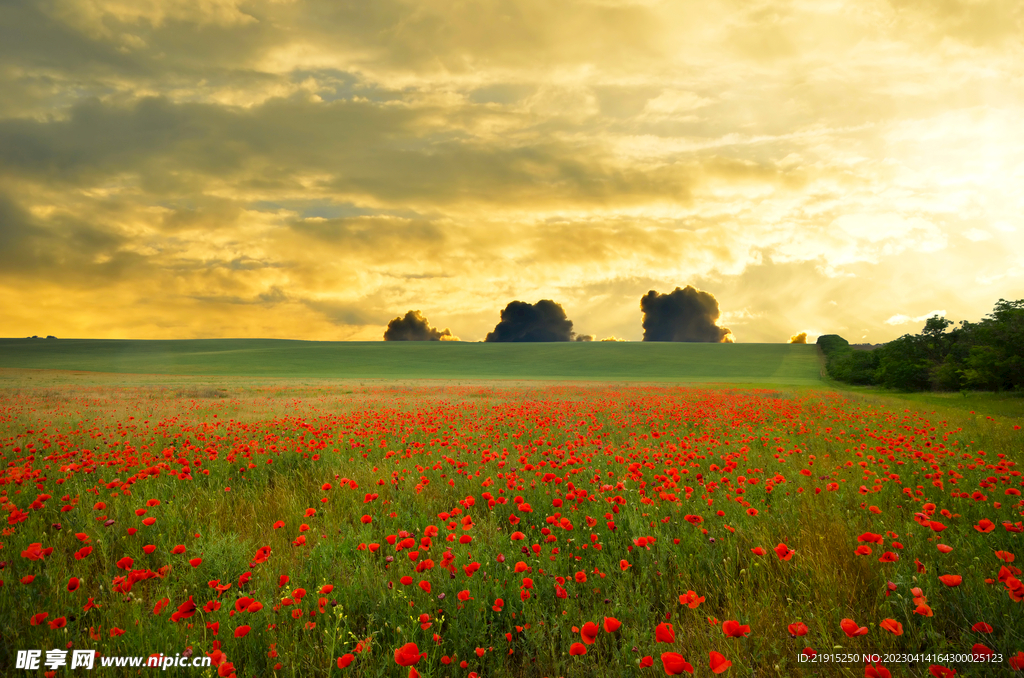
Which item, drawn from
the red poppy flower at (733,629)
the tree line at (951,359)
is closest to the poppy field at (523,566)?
the red poppy flower at (733,629)

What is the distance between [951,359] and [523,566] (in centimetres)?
4514

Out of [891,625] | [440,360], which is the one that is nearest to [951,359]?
[891,625]

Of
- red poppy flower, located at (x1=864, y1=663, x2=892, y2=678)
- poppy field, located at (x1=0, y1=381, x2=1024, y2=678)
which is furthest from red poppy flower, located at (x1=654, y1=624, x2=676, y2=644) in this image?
red poppy flower, located at (x1=864, y1=663, x2=892, y2=678)

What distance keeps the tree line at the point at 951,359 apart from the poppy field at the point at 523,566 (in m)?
26.3

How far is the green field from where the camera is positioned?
56.5 m

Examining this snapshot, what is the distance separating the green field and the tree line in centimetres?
600

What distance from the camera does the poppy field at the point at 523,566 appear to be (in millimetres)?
2586

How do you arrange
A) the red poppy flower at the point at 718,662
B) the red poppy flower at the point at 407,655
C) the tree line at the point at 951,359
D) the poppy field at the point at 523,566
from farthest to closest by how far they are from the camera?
the tree line at the point at 951,359 → the poppy field at the point at 523,566 → the red poppy flower at the point at 407,655 → the red poppy flower at the point at 718,662

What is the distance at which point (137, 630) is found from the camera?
2.78 m

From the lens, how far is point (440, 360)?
7300 centimetres

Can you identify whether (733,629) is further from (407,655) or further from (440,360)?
(440,360)

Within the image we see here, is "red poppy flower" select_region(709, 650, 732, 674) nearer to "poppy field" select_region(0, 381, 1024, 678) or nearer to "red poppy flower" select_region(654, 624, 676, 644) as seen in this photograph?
"poppy field" select_region(0, 381, 1024, 678)

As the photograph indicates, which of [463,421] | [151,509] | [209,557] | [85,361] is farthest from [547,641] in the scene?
[85,361]

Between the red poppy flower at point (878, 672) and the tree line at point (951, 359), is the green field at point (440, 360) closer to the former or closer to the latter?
the tree line at point (951, 359)
